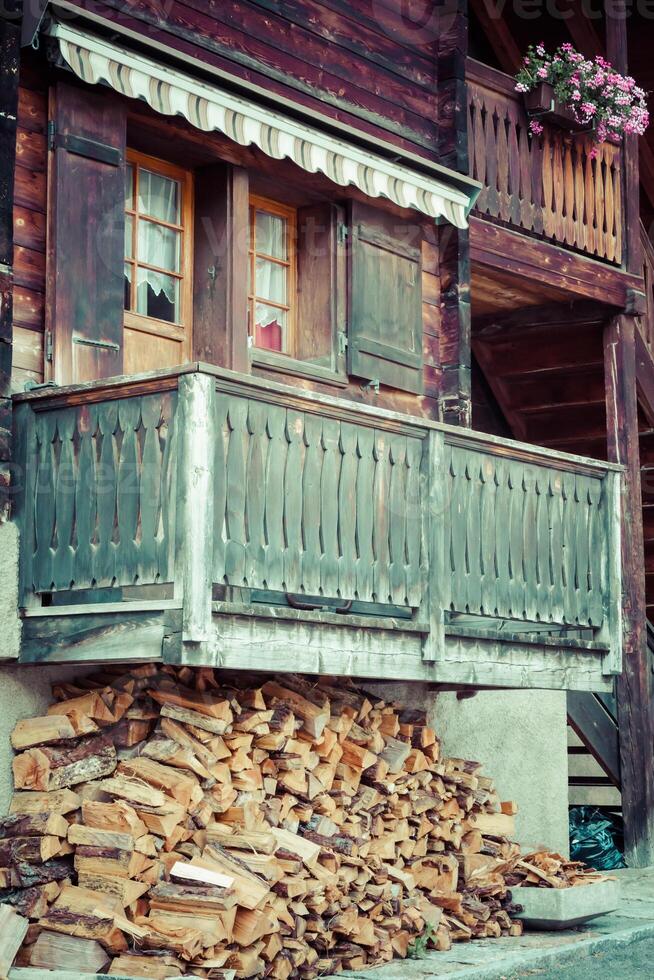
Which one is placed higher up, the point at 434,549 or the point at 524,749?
the point at 434,549

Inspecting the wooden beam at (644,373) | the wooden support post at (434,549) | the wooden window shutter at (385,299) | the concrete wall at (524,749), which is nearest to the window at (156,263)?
the wooden window shutter at (385,299)

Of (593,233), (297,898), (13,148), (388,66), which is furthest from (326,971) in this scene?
(593,233)

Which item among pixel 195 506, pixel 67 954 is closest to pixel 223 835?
pixel 67 954

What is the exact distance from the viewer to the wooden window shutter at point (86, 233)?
8.19 metres

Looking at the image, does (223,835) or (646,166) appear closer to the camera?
(223,835)

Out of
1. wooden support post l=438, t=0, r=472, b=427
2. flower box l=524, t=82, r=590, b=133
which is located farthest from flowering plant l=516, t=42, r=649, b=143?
wooden support post l=438, t=0, r=472, b=427

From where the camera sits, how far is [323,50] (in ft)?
34.2

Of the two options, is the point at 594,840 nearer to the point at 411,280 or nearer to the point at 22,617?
the point at 411,280

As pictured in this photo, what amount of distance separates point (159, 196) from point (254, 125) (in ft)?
2.52

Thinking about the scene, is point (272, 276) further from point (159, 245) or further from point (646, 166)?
point (646, 166)

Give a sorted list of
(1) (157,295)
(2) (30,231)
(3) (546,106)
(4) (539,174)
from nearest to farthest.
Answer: (2) (30,231) → (1) (157,295) → (3) (546,106) → (4) (539,174)

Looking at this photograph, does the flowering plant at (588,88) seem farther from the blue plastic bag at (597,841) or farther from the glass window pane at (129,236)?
the blue plastic bag at (597,841)

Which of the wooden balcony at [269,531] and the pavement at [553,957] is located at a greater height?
the wooden balcony at [269,531]

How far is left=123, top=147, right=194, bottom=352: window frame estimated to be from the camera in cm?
914
